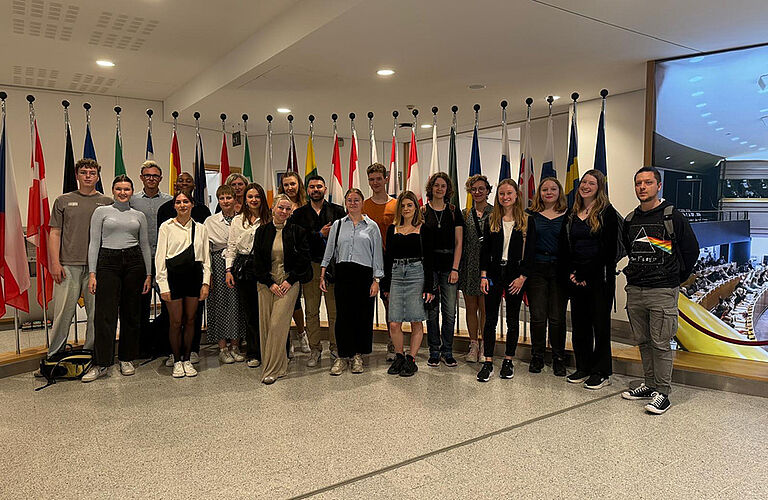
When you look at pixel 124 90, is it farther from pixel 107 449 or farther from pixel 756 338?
pixel 756 338

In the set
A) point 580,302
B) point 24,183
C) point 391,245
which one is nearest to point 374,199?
point 391,245

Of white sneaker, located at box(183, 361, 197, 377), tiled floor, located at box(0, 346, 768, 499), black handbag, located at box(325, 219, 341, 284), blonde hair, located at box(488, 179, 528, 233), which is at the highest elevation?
blonde hair, located at box(488, 179, 528, 233)

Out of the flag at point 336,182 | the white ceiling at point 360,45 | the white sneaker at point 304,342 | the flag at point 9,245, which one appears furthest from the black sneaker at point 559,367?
the flag at point 9,245

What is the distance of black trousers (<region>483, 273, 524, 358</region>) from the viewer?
14.5 feet

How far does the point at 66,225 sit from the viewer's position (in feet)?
14.6

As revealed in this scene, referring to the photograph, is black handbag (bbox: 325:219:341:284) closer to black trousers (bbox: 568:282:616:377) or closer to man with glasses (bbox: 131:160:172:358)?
man with glasses (bbox: 131:160:172:358)

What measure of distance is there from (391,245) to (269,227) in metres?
1.01

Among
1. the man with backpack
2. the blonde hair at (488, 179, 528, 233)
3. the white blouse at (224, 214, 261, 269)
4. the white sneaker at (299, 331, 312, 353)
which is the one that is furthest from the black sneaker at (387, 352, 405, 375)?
the man with backpack

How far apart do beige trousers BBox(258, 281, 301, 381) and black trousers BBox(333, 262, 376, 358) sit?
38 cm

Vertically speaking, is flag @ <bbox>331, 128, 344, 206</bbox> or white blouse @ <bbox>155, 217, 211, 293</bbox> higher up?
flag @ <bbox>331, 128, 344, 206</bbox>

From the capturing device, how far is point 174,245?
4418mm

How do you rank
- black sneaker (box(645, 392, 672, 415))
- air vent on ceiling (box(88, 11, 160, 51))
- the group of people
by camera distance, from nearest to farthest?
black sneaker (box(645, 392, 672, 415))
the group of people
air vent on ceiling (box(88, 11, 160, 51))

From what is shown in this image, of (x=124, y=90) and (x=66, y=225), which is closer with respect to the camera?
(x=66, y=225)

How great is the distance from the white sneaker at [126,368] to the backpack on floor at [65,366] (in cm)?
24
